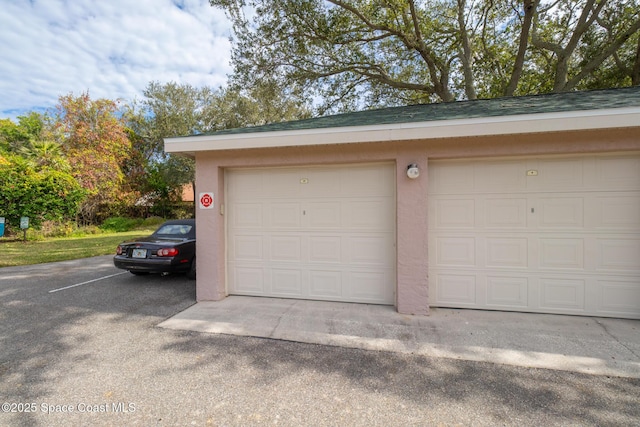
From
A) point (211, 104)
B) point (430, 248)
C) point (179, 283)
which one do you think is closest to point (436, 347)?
point (430, 248)

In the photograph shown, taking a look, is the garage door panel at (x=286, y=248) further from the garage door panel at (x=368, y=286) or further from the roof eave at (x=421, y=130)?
the roof eave at (x=421, y=130)

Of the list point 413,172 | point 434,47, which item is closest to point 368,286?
point 413,172

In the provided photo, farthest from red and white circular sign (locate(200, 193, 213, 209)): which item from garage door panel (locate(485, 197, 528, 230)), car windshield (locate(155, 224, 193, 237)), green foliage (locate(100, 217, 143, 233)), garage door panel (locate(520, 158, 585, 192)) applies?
green foliage (locate(100, 217, 143, 233))

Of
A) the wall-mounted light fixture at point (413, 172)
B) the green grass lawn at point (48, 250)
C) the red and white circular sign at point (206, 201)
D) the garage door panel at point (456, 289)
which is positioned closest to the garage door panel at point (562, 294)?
the garage door panel at point (456, 289)

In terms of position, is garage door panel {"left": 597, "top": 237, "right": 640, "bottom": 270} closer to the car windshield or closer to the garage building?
the garage building

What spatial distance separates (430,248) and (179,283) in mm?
5062

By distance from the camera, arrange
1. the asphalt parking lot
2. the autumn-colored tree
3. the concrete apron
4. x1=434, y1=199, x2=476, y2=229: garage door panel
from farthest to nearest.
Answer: the autumn-colored tree
x1=434, y1=199, x2=476, y2=229: garage door panel
the concrete apron
the asphalt parking lot

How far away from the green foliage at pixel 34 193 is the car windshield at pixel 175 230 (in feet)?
32.3

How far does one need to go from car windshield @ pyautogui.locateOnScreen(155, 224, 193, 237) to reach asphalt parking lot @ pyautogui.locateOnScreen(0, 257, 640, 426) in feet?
9.62

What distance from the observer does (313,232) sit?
487 centimetres

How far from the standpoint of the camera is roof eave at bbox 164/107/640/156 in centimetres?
354

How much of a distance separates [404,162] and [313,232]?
1.82m

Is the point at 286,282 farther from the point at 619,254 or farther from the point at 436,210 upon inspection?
the point at 619,254

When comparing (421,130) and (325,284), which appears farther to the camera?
(325,284)
